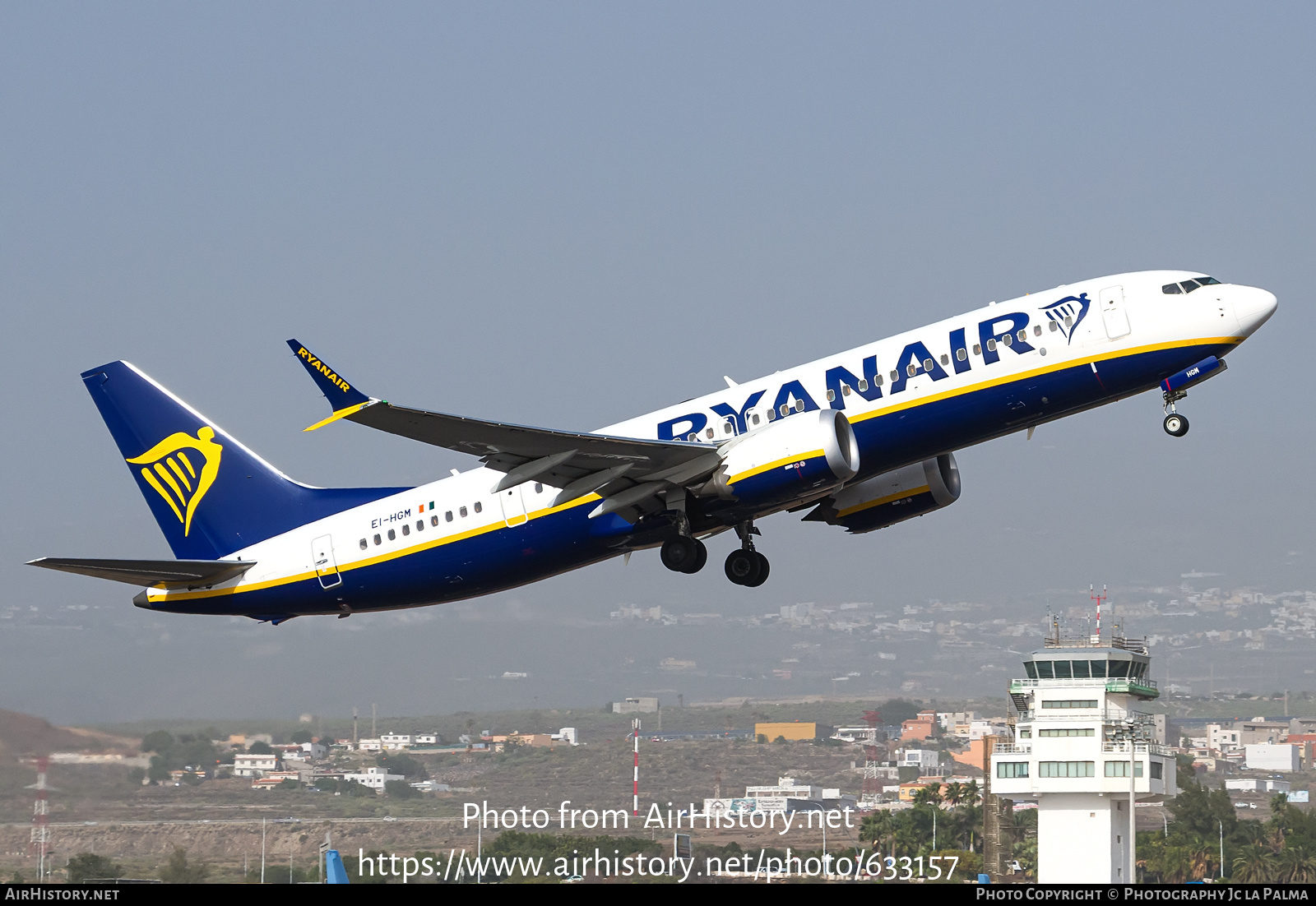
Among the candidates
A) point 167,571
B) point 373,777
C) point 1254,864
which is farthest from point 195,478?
point 1254,864

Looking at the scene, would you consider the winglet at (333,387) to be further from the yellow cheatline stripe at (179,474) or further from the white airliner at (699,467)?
the yellow cheatline stripe at (179,474)

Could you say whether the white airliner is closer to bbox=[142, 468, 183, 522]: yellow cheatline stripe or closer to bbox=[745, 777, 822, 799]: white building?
bbox=[142, 468, 183, 522]: yellow cheatline stripe

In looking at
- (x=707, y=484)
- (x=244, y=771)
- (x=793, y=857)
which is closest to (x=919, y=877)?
(x=793, y=857)

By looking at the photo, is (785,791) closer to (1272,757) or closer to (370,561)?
(1272,757)

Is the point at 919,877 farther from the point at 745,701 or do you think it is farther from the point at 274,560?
the point at 274,560

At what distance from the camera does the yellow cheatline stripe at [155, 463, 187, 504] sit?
125ft

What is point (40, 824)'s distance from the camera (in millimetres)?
→ 38469

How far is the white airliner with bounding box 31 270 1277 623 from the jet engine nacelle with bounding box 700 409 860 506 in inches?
1.7

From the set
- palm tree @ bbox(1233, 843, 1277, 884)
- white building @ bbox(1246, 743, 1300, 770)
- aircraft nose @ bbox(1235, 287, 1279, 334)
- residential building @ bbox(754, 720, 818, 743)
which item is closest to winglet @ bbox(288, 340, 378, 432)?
aircraft nose @ bbox(1235, 287, 1279, 334)

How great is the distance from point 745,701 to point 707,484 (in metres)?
48.5

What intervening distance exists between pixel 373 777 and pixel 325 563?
729 inches

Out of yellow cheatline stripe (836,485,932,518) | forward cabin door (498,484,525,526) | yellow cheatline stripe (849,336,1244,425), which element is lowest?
forward cabin door (498,484,525,526)

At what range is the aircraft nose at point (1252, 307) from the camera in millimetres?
30672
